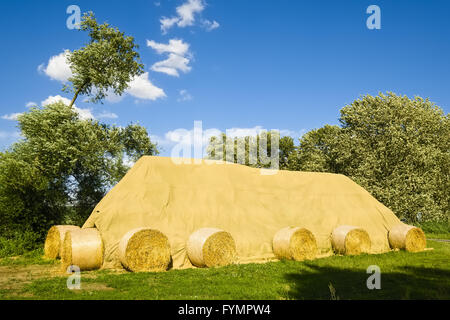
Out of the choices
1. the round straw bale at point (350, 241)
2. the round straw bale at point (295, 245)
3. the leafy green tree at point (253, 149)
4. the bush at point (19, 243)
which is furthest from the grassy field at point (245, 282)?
the leafy green tree at point (253, 149)

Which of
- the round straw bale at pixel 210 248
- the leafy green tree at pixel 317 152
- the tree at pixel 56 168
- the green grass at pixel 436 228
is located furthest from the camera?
the leafy green tree at pixel 317 152

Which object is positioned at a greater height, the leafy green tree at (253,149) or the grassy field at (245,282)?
the leafy green tree at (253,149)

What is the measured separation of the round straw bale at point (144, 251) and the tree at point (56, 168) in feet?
26.6

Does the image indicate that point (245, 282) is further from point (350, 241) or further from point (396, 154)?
point (396, 154)

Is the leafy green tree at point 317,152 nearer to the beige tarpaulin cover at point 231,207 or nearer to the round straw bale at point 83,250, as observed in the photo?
the beige tarpaulin cover at point 231,207

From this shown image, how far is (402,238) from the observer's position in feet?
62.7

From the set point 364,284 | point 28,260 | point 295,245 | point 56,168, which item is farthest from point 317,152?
point 28,260

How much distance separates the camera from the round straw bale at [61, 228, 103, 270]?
1192cm

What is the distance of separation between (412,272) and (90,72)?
23728 mm

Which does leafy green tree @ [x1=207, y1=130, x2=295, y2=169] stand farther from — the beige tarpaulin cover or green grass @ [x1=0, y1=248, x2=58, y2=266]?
green grass @ [x1=0, y1=248, x2=58, y2=266]

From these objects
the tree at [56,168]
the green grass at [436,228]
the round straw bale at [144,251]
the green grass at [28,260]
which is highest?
the tree at [56,168]

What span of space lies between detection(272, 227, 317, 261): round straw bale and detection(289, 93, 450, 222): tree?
54.8ft

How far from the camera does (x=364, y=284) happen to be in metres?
10.0

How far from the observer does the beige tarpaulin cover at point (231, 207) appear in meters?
14.2
